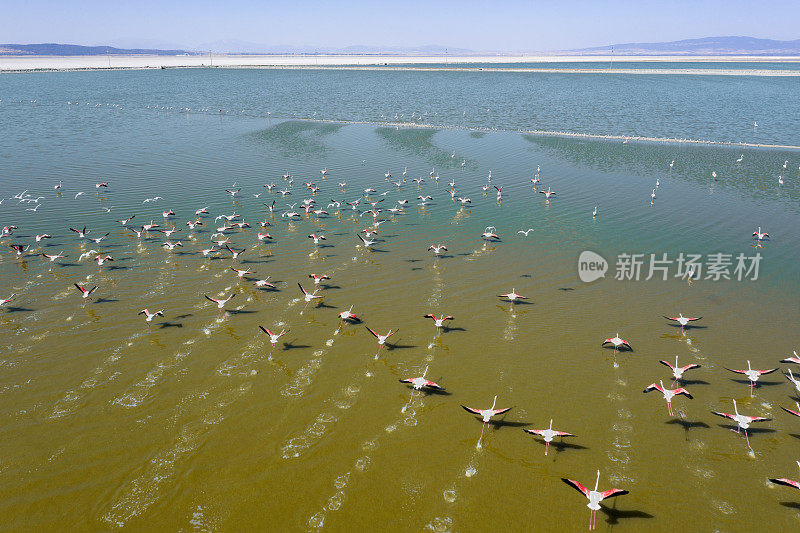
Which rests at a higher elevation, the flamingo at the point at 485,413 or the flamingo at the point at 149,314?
the flamingo at the point at 149,314

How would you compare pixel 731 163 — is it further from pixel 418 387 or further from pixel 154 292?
pixel 154 292

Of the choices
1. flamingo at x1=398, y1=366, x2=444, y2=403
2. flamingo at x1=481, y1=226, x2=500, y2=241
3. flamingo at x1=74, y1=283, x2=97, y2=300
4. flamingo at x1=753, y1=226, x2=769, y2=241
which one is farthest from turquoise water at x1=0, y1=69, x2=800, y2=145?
flamingo at x1=74, y1=283, x2=97, y2=300

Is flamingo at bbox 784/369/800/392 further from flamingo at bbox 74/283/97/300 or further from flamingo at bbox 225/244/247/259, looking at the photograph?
flamingo at bbox 74/283/97/300

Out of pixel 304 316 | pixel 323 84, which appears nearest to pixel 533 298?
Answer: pixel 304 316

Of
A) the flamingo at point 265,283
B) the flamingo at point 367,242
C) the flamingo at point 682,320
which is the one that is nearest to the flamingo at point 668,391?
the flamingo at point 682,320

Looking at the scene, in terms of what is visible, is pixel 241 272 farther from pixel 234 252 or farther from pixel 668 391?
pixel 668 391

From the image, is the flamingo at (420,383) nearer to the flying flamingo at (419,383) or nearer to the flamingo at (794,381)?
the flying flamingo at (419,383)

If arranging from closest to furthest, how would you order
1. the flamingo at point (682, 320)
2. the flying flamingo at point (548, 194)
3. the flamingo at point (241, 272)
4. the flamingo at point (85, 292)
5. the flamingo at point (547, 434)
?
the flamingo at point (547, 434)
the flamingo at point (682, 320)
the flamingo at point (85, 292)
the flamingo at point (241, 272)
the flying flamingo at point (548, 194)
